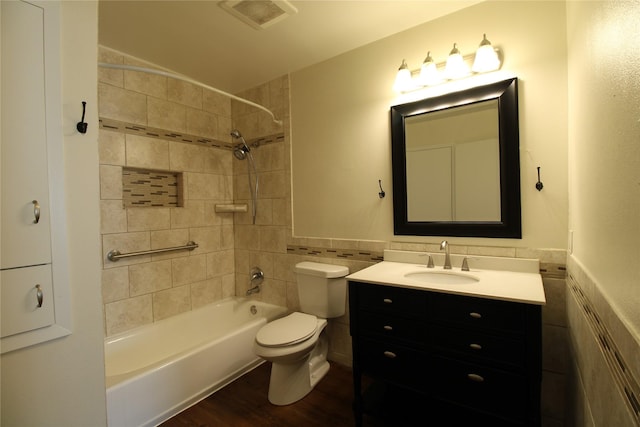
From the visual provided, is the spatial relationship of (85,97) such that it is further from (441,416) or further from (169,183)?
(441,416)

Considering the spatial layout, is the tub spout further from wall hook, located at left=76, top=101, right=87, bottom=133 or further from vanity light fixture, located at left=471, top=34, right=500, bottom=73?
vanity light fixture, located at left=471, top=34, right=500, bottom=73

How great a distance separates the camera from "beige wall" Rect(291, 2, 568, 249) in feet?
4.93

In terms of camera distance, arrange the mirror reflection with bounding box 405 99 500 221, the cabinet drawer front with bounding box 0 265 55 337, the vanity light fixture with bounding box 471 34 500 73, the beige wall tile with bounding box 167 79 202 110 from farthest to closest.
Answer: the beige wall tile with bounding box 167 79 202 110 → the mirror reflection with bounding box 405 99 500 221 → the vanity light fixture with bounding box 471 34 500 73 → the cabinet drawer front with bounding box 0 265 55 337

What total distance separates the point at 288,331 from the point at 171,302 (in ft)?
3.96

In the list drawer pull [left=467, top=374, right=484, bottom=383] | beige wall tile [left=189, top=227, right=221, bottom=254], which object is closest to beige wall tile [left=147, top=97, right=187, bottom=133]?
beige wall tile [left=189, top=227, right=221, bottom=254]

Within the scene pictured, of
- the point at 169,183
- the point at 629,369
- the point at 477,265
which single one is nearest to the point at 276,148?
the point at 169,183

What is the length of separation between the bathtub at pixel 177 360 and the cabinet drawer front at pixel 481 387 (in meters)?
1.40

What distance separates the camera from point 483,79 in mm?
1667

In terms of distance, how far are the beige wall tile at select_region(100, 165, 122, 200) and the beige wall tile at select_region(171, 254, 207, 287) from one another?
0.70m

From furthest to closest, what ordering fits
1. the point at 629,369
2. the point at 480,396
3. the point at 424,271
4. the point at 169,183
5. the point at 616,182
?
1. the point at 169,183
2. the point at 424,271
3. the point at 480,396
4. the point at 616,182
5. the point at 629,369

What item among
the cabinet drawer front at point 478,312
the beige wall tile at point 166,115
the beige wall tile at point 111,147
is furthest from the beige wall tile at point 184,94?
the cabinet drawer front at point 478,312

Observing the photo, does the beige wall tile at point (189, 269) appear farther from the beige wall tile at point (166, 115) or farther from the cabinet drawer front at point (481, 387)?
the cabinet drawer front at point (481, 387)

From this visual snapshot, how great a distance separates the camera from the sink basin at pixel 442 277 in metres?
1.60

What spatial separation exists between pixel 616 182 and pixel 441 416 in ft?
4.92
